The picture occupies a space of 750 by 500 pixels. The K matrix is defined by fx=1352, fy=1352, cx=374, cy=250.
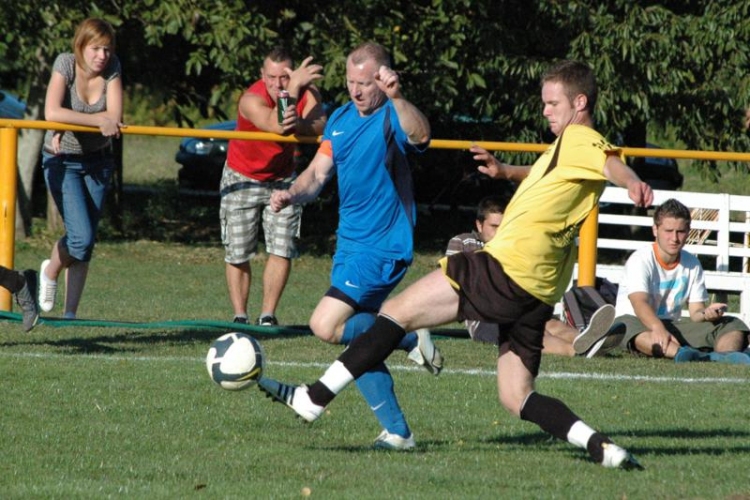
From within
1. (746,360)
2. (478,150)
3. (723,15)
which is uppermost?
(723,15)

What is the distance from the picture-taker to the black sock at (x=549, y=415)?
6078 mm

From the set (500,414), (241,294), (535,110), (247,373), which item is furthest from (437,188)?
(247,373)

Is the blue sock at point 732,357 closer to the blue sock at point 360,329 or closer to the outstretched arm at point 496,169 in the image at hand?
the outstretched arm at point 496,169

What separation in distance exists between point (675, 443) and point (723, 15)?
496 inches

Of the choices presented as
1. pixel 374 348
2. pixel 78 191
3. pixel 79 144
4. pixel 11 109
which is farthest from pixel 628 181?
pixel 11 109

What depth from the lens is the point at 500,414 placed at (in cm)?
773

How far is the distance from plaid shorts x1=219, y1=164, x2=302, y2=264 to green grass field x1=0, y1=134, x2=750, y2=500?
74cm

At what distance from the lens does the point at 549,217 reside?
6.06m

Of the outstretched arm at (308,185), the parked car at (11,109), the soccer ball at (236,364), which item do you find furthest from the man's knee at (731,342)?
the parked car at (11,109)

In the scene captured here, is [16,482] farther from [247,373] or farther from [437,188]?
[437,188]

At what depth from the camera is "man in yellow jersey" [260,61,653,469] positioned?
6016 millimetres

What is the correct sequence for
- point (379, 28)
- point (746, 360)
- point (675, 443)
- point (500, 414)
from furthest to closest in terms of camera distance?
point (379, 28), point (746, 360), point (500, 414), point (675, 443)

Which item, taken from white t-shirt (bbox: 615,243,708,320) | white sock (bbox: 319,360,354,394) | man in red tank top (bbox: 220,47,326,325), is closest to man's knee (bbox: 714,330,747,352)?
white t-shirt (bbox: 615,243,708,320)

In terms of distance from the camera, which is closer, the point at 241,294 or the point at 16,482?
the point at 16,482
